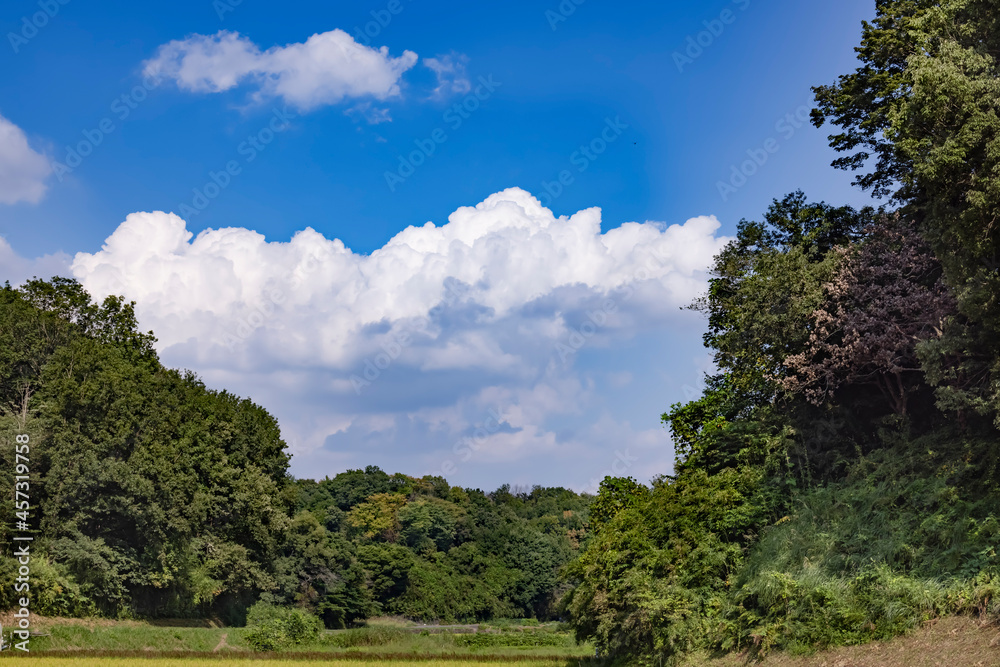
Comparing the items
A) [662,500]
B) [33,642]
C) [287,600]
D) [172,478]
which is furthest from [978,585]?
[287,600]

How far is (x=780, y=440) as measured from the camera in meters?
28.0

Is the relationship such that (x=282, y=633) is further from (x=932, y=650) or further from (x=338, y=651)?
(x=932, y=650)

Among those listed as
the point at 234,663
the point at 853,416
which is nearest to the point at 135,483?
the point at 234,663

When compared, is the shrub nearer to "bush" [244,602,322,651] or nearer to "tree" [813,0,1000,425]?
"bush" [244,602,322,651]

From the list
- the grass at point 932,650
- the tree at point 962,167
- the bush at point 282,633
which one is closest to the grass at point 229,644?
the bush at point 282,633

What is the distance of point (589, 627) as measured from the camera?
27828mm

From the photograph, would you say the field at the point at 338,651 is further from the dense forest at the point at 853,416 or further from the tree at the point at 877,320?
the tree at the point at 877,320

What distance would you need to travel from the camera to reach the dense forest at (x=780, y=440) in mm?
19703

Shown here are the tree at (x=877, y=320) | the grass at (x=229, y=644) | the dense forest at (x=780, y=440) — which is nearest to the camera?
the dense forest at (x=780, y=440)

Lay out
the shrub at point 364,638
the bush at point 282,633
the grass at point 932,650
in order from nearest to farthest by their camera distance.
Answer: the grass at point 932,650 < the bush at point 282,633 < the shrub at point 364,638

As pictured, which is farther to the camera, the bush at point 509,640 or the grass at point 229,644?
the bush at point 509,640

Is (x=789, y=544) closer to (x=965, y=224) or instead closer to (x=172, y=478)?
(x=965, y=224)

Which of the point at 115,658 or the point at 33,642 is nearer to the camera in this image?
the point at 115,658

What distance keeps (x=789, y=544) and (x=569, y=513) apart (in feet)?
326
